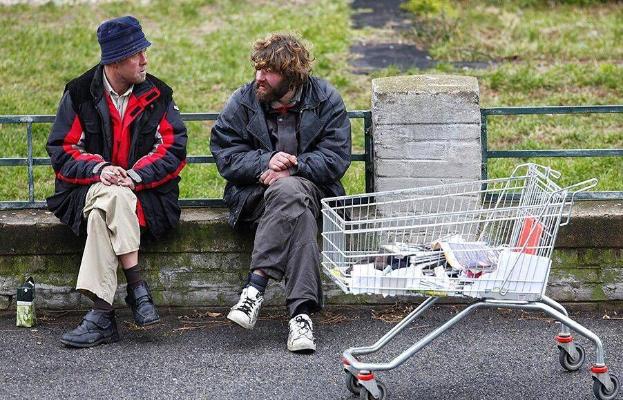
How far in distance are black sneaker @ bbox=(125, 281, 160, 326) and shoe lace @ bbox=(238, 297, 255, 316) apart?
0.49 meters

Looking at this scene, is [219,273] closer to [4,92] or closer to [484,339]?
[484,339]

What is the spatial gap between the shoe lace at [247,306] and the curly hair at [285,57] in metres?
1.13

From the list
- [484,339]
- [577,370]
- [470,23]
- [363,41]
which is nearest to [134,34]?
[484,339]

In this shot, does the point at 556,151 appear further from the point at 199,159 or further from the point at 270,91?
the point at 199,159

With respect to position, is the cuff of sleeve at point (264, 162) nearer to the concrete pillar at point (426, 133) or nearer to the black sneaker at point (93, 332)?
the concrete pillar at point (426, 133)

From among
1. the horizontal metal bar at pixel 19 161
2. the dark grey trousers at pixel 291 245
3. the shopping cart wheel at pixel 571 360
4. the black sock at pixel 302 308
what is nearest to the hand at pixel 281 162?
the dark grey trousers at pixel 291 245

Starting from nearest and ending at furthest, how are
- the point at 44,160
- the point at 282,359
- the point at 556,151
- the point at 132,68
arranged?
the point at 282,359 → the point at 132,68 → the point at 556,151 → the point at 44,160

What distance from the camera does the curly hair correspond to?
19.0 feet

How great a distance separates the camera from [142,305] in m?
5.83

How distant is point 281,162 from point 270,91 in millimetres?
379

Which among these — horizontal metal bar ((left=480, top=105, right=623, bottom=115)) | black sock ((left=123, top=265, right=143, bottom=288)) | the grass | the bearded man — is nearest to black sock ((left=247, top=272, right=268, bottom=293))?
the bearded man

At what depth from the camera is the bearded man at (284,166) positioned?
5.62m

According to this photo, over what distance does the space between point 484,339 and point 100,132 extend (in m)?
2.24

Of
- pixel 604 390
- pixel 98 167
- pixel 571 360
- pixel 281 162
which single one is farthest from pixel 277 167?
pixel 604 390
